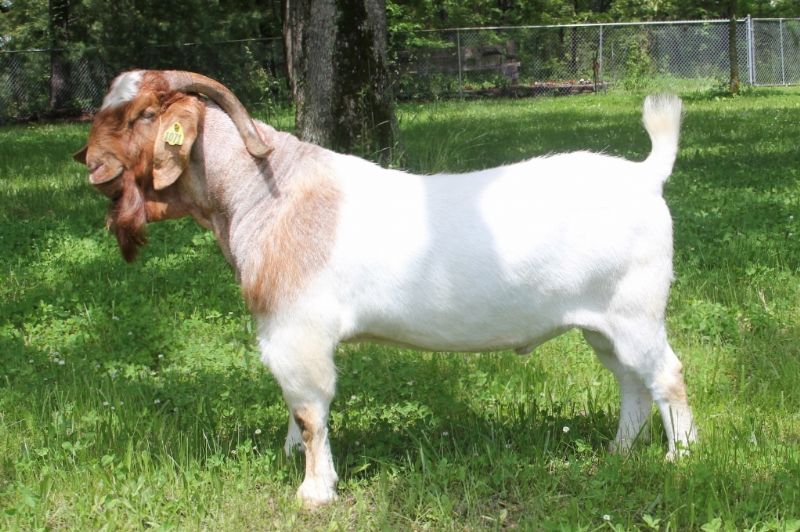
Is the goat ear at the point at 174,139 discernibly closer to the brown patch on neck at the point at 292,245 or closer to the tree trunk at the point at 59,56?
the brown patch on neck at the point at 292,245

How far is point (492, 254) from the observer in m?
3.49

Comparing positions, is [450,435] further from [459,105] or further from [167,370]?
[459,105]

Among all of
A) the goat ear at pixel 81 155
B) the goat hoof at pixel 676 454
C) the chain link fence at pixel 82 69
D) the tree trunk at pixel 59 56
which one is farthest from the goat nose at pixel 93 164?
the tree trunk at pixel 59 56

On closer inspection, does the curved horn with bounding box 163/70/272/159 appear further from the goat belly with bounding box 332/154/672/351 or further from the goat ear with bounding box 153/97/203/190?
the goat belly with bounding box 332/154/672/351

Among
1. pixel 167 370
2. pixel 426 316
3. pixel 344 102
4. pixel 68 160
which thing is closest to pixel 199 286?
pixel 167 370

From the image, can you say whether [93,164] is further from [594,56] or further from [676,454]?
[594,56]

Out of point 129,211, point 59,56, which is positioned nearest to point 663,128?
point 129,211

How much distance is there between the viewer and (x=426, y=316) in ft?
11.6

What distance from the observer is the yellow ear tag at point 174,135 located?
3.43m

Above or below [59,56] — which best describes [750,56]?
below

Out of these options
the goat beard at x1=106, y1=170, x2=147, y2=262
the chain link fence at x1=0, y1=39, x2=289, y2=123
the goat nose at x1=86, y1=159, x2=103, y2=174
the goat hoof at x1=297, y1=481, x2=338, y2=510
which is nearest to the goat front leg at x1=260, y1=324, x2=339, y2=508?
the goat hoof at x1=297, y1=481, x2=338, y2=510

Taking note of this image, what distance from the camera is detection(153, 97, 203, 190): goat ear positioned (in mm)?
3443

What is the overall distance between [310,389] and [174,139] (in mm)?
1088

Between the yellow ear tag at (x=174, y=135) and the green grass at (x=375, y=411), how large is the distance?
1.41 meters
